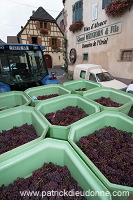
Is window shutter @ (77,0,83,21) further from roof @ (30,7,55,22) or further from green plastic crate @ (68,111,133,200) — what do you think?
roof @ (30,7,55,22)

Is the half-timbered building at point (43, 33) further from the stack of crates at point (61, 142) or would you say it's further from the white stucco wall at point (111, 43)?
the stack of crates at point (61, 142)

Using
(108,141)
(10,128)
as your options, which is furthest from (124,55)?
(10,128)

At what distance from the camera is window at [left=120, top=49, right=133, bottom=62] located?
19.4 feet

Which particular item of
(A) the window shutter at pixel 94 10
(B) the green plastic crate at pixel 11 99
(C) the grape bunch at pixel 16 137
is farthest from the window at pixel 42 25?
(C) the grape bunch at pixel 16 137

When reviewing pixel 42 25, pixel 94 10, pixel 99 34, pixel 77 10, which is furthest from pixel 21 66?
pixel 42 25

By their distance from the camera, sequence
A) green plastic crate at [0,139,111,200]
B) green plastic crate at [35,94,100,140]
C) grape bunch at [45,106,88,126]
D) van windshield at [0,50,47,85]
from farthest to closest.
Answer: van windshield at [0,50,47,85]
green plastic crate at [35,94,100,140]
grape bunch at [45,106,88,126]
green plastic crate at [0,139,111,200]

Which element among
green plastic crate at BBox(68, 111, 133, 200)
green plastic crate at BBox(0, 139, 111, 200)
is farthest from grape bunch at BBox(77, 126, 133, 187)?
green plastic crate at BBox(0, 139, 111, 200)

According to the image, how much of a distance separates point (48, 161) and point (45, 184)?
290 mm

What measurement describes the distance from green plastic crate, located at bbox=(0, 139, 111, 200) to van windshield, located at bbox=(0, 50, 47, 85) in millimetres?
2983

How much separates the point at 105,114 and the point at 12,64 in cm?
337

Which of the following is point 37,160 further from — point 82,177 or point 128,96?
point 128,96

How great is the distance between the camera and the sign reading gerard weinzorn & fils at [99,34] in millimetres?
6304

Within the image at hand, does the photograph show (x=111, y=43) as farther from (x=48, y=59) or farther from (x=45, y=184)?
(x=48, y=59)

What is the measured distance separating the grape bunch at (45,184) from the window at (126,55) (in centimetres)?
664
